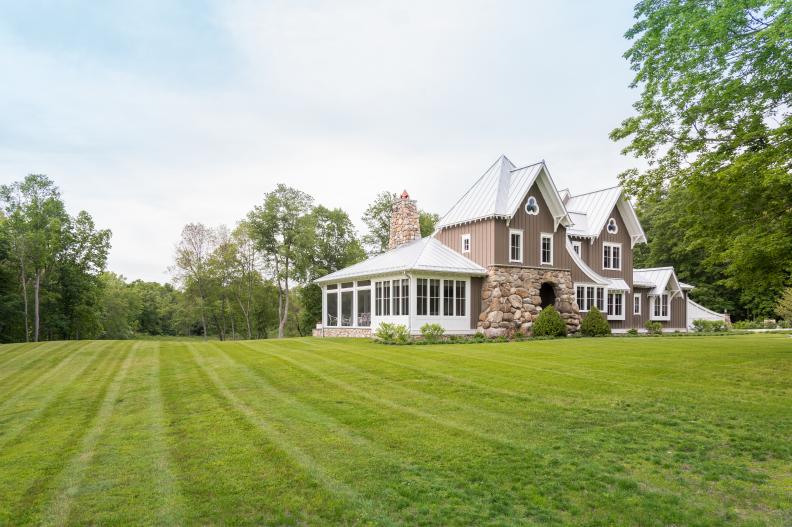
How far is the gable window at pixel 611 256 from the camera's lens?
30552 millimetres

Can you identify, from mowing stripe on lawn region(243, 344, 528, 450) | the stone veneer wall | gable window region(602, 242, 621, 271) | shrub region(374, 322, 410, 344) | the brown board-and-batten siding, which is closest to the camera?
mowing stripe on lawn region(243, 344, 528, 450)

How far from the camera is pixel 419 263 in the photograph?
21.6 metres

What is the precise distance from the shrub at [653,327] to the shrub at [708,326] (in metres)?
4.10

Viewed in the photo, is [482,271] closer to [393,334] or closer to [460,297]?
[460,297]

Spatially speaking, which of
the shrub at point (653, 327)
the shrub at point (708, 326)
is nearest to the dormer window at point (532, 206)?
the shrub at point (653, 327)

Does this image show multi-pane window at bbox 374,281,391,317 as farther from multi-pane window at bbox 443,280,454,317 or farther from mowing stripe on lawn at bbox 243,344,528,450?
mowing stripe on lawn at bbox 243,344,528,450

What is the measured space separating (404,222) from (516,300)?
8288 mm

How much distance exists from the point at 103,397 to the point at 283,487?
597 centimetres

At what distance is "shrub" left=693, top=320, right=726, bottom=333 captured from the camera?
33.0 m

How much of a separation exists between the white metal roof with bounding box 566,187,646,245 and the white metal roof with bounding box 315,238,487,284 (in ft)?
28.8

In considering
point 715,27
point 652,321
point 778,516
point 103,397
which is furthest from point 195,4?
point 652,321

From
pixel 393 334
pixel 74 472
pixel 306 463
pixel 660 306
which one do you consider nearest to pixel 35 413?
pixel 74 472

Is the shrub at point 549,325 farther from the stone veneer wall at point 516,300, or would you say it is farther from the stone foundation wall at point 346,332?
the stone foundation wall at point 346,332

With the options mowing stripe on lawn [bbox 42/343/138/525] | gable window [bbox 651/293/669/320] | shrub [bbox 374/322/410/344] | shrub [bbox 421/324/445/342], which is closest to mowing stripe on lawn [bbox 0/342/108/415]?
mowing stripe on lawn [bbox 42/343/138/525]
